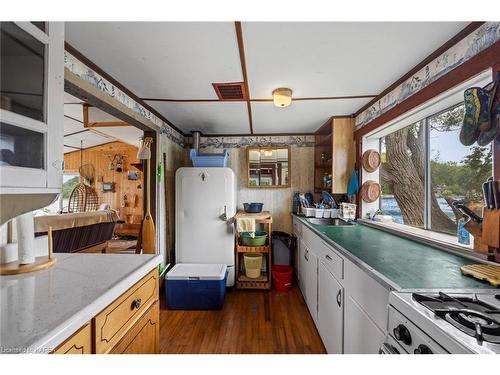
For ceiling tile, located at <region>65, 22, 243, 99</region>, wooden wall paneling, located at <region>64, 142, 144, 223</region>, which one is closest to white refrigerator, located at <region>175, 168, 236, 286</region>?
ceiling tile, located at <region>65, 22, 243, 99</region>

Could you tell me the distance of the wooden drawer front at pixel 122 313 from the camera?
2.32ft

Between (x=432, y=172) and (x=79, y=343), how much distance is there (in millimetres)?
2266

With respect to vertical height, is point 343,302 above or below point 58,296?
below

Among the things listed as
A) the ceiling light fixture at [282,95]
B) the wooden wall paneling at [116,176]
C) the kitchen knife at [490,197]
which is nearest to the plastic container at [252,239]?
the ceiling light fixture at [282,95]

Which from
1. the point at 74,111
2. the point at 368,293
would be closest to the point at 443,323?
the point at 368,293

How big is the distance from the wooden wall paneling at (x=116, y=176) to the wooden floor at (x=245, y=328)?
4016 millimetres

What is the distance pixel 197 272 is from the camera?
2.45 metres

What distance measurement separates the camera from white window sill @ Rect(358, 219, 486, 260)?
120 centimetres

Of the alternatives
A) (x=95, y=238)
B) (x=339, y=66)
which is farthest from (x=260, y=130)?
(x=95, y=238)

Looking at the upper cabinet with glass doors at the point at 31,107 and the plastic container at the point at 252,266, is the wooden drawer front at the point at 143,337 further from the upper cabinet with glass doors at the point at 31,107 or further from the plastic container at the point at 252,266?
the plastic container at the point at 252,266

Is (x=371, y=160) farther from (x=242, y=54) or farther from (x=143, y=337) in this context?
(x=143, y=337)

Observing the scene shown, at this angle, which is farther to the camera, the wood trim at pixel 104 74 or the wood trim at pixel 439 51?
the wood trim at pixel 104 74
